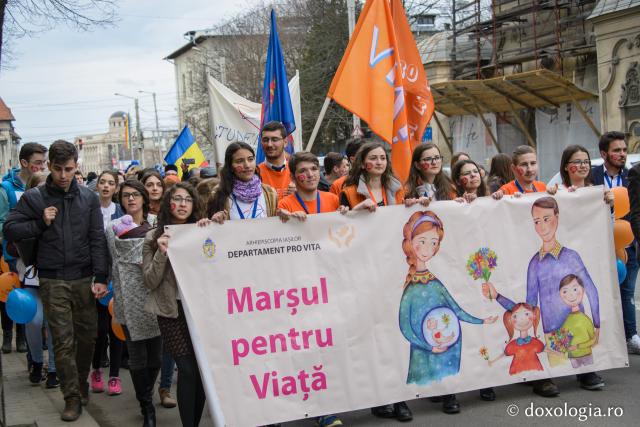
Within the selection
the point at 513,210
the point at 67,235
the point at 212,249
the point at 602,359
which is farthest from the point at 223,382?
the point at 602,359

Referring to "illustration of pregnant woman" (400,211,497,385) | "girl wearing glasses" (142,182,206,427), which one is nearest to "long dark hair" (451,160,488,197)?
"illustration of pregnant woman" (400,211,497,385)

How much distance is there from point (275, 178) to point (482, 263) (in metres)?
2.05

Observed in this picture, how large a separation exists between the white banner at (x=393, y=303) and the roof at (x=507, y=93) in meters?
19.7

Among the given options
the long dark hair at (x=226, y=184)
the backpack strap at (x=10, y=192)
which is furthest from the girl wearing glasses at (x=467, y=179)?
the backpack strap at (x=10, y=192)

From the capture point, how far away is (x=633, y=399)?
5.74 m

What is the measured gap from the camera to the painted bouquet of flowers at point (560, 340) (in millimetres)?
5960

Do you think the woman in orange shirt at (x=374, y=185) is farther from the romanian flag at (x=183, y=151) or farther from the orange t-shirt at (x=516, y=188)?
the romanian flag at (x=183, y=151)

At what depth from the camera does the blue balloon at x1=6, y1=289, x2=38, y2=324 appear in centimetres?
677

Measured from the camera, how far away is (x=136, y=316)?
18.8 ft

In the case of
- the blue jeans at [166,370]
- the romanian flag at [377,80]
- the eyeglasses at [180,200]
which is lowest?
the blue jeans at [166,370]

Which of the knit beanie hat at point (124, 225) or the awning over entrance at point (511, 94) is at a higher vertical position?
the awning over entrance at point (511, 94)

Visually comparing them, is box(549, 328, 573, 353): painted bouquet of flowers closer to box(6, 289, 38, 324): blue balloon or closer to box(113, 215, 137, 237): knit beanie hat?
box(113, 215, 137, 237): knit beanie hat

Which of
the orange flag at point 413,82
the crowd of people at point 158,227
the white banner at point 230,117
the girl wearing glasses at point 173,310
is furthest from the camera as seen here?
the white banner at point 230,117

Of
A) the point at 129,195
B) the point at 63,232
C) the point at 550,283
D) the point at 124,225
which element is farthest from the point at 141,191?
the point at 550,283
